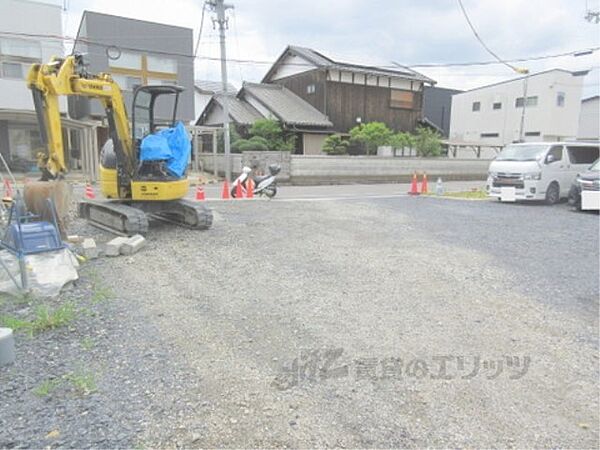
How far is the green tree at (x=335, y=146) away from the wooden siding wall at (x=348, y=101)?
2.67 meters

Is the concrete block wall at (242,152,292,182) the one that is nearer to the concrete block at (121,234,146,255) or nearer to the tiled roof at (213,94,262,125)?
the tiled roof at (213,94,262,125)

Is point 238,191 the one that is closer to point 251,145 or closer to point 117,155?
point 117,155

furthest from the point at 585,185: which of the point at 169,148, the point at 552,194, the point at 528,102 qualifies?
the point at 528,102

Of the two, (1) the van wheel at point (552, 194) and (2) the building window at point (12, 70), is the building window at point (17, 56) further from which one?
(1) the van wheel at point (552, 194)

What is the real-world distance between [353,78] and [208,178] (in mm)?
12397

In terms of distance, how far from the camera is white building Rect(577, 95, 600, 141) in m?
38.7

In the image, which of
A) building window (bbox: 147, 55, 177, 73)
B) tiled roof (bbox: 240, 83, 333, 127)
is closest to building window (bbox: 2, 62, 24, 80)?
building window (bbox: 147, 55, 177, 73)

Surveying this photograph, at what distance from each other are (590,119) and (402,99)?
21.4 meters

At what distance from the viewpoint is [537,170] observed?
39.6ft

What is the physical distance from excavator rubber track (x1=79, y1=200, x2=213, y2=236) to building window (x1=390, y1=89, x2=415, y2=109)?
23744 mm

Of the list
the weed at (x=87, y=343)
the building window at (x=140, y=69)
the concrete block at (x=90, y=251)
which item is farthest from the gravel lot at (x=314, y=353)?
the building window at (x=140, y=69)

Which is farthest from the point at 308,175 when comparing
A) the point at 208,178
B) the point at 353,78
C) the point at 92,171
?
the point at 353,78

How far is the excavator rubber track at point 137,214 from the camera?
6.79 metres

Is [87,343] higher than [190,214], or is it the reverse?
[190,214]
